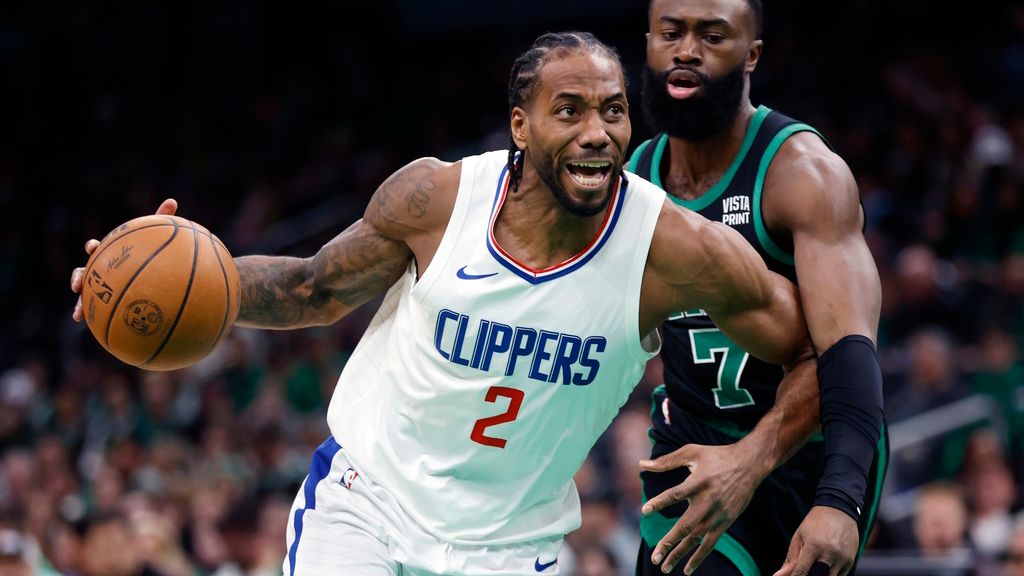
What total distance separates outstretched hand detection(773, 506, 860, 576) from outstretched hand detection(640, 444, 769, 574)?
0.61ft

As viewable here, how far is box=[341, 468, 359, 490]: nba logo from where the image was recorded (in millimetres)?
3910

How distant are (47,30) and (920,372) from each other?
39.8 feet

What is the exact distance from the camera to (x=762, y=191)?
416 centimetres

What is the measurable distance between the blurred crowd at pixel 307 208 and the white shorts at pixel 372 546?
3.63 metres

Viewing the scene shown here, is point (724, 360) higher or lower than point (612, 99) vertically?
lower

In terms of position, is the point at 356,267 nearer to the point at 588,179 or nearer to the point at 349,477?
the point at 349,477

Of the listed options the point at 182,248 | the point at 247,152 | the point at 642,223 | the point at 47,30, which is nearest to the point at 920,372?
the point at 642,223

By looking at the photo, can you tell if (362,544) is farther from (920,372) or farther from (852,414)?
(920,372)

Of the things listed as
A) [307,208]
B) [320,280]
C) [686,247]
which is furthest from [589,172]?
[307,208]

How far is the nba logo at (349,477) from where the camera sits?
3.91m

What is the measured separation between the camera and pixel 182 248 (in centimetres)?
380

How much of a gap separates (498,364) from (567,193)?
1.73 ft

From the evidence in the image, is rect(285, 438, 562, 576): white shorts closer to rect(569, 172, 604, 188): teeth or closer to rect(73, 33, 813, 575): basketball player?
rect(73, 33, 813, 575): basketball player

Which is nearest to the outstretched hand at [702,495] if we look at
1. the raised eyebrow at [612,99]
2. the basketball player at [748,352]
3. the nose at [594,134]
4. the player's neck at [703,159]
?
the basketball player at [748,352]
